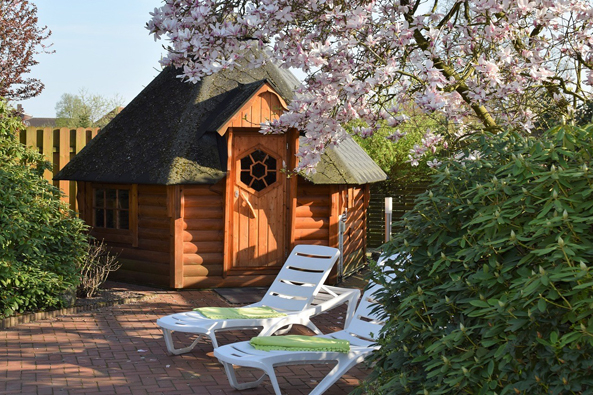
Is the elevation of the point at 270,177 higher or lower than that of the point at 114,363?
higher

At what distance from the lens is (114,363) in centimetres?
750

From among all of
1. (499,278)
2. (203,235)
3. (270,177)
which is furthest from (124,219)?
(499,278)

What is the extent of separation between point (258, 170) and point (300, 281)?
4.01 metres

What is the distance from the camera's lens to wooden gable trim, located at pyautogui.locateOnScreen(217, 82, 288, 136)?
11805 mm

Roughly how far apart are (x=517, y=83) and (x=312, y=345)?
3.66 m

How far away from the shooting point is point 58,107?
4506cm

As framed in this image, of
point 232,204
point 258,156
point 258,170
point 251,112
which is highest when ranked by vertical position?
point 251,112

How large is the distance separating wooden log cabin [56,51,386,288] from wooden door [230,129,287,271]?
2 centimetres

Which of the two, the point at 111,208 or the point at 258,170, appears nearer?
the point at 258,170

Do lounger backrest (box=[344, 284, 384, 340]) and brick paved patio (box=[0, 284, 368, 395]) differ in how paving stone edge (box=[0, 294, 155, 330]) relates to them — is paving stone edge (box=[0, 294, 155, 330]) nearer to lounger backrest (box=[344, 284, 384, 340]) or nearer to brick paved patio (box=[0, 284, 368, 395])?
brick paved patio (box=[0, 284, 368, 395])

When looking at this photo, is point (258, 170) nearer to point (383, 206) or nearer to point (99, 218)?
point (99, 218)

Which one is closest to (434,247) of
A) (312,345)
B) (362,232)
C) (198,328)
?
(312,345)

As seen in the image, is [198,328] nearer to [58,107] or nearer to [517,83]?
[517,83]

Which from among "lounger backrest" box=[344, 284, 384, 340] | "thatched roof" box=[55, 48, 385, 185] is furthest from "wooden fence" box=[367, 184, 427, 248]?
"lounger backrest" box=[344, 284, 384, 340]
